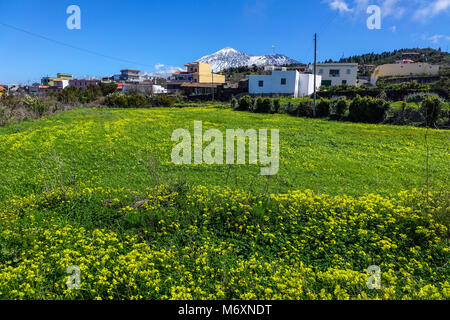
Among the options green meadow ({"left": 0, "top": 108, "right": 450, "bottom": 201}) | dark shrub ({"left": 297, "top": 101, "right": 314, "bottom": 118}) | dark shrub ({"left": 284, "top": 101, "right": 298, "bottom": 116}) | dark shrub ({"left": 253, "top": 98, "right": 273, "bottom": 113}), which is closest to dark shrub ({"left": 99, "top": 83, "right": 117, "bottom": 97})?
dark shrub ({"left": 253, "top": 98, "right": 273, "bottom": 113})

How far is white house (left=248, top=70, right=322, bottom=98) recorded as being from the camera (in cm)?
4700

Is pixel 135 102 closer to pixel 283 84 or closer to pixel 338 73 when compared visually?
pixel 283 84

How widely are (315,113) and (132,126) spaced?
17765mm

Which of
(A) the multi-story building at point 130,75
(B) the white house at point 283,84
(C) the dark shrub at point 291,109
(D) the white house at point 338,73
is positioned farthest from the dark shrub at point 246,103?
(A) the multi-story building at point 130,75

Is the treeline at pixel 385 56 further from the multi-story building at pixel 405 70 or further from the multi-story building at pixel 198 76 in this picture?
the multi-story building at pixel 198 76

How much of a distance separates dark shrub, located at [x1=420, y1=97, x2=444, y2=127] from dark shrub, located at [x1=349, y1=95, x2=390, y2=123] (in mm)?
2969

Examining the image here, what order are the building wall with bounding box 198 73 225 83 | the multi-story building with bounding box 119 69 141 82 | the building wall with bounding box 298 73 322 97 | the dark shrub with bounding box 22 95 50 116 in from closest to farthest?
the dark shrub with bounding box 22 95 50 116 < the building wall with bounding box 298 73 322 97 < the building wall with bounding box 198 73 225 83 < the multi-story building with bounding box 119 69 141 82

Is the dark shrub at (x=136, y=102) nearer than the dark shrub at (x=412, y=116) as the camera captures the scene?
No

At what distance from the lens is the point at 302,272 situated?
16.1 feet

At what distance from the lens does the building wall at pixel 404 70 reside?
60.8m

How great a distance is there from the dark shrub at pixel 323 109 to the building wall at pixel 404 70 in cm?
4106

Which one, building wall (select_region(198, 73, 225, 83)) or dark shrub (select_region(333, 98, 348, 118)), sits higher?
building wall (select_region(198, 73, 225, 83))

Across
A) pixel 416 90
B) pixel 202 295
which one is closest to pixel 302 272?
pixel 202 295

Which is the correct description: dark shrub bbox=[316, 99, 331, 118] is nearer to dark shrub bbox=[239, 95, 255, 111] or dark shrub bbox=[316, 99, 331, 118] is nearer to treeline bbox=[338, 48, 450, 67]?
dark shrub bbox=[239, 95, 255, 111]
